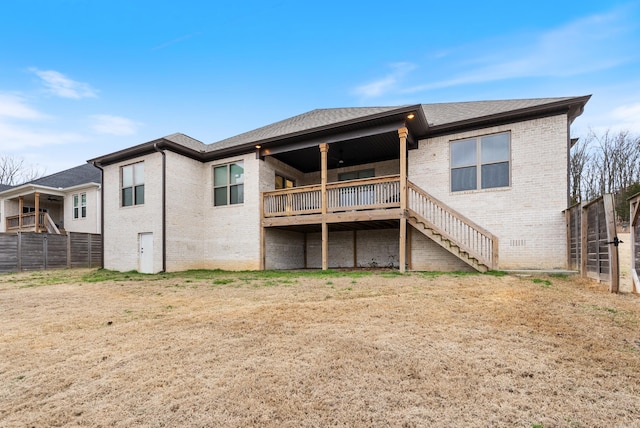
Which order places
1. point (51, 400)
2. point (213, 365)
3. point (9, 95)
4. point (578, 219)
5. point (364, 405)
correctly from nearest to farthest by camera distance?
point (364, 405) → point (51, 400) → point (213, 365) → point (578, 219) → point (9, 95)

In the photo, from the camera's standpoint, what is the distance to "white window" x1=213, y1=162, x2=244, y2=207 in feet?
43.2

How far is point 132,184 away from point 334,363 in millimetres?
13418

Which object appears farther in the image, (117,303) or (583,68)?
(583,68)

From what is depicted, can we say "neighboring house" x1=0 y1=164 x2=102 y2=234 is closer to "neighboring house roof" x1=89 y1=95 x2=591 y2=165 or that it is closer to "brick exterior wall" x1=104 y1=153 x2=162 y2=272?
"brick exterior wall" x1=104 y1=153 x2=162 y2=272

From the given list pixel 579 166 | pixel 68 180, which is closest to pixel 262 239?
pixel 68 180

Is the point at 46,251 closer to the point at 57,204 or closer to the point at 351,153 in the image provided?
the point at 57,204

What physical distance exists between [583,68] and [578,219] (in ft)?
39.2

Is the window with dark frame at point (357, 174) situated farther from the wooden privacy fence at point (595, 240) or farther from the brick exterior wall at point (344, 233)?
the wooden privacy fence at point (595, 240)

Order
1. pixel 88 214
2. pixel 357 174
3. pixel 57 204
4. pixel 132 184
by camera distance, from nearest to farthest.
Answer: pixel 132 184
pixel 357 174
pixel 88 214
pixel 57 204

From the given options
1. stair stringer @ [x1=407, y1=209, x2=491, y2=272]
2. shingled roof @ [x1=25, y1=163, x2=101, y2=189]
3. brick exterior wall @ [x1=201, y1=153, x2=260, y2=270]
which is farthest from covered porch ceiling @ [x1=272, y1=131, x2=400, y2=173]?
shingled roof @ [x1=25, y1=163, x2=101, y2=189]

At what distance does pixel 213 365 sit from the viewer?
300 centimetres

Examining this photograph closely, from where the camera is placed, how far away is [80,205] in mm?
19516

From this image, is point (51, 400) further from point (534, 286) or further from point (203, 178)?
point (203, 178)

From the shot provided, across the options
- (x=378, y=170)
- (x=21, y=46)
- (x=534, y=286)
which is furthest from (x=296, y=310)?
(x=21, y=46)
